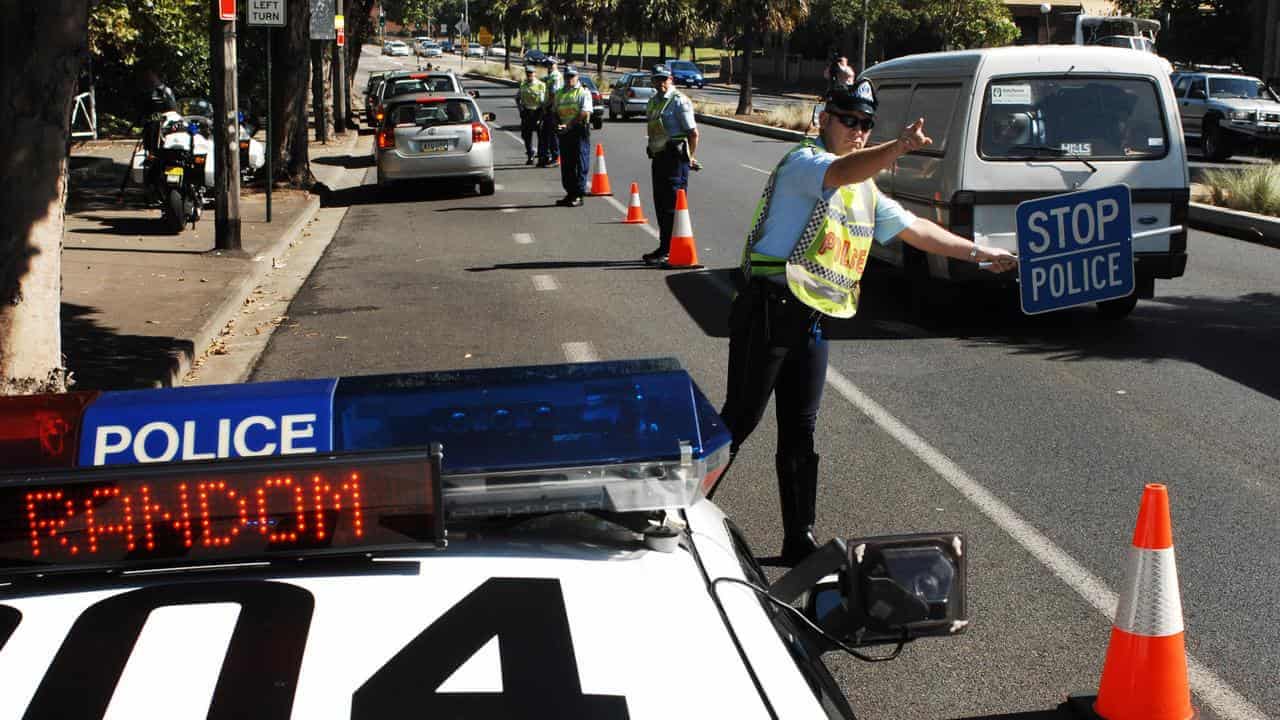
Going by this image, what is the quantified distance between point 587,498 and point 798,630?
0.55 m

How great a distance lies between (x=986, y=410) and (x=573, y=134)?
12.1 metres

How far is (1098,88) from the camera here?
11.1m

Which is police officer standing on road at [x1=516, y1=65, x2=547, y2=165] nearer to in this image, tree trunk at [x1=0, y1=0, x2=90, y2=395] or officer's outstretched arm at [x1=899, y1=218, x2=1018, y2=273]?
tree trunk at [x1=0, y1=0, x2=90, y2=395]

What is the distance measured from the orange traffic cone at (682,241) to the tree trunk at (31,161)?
6918mm

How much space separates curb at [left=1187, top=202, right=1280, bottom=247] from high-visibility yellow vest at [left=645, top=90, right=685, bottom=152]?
757cm

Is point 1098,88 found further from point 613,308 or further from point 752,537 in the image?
point 752,537

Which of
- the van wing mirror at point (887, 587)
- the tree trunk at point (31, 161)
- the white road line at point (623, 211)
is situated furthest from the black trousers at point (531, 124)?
the van wing mirror at point (887, 587)

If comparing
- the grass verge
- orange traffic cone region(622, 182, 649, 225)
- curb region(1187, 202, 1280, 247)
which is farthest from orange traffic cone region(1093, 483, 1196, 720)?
the grass verge

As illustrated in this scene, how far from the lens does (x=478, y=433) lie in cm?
222

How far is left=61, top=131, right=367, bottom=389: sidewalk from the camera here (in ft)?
31.9

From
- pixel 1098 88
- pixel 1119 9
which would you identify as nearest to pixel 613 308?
pixel 1098 88

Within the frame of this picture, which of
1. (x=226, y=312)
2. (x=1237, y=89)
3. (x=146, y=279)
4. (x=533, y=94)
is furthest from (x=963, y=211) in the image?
(x=1237, y=89)

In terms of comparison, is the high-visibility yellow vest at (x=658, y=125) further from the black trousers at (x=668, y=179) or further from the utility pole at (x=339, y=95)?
the utility pole at (x=339, y=95)

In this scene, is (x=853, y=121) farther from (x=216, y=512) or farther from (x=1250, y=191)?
(x=1250, y=191)
